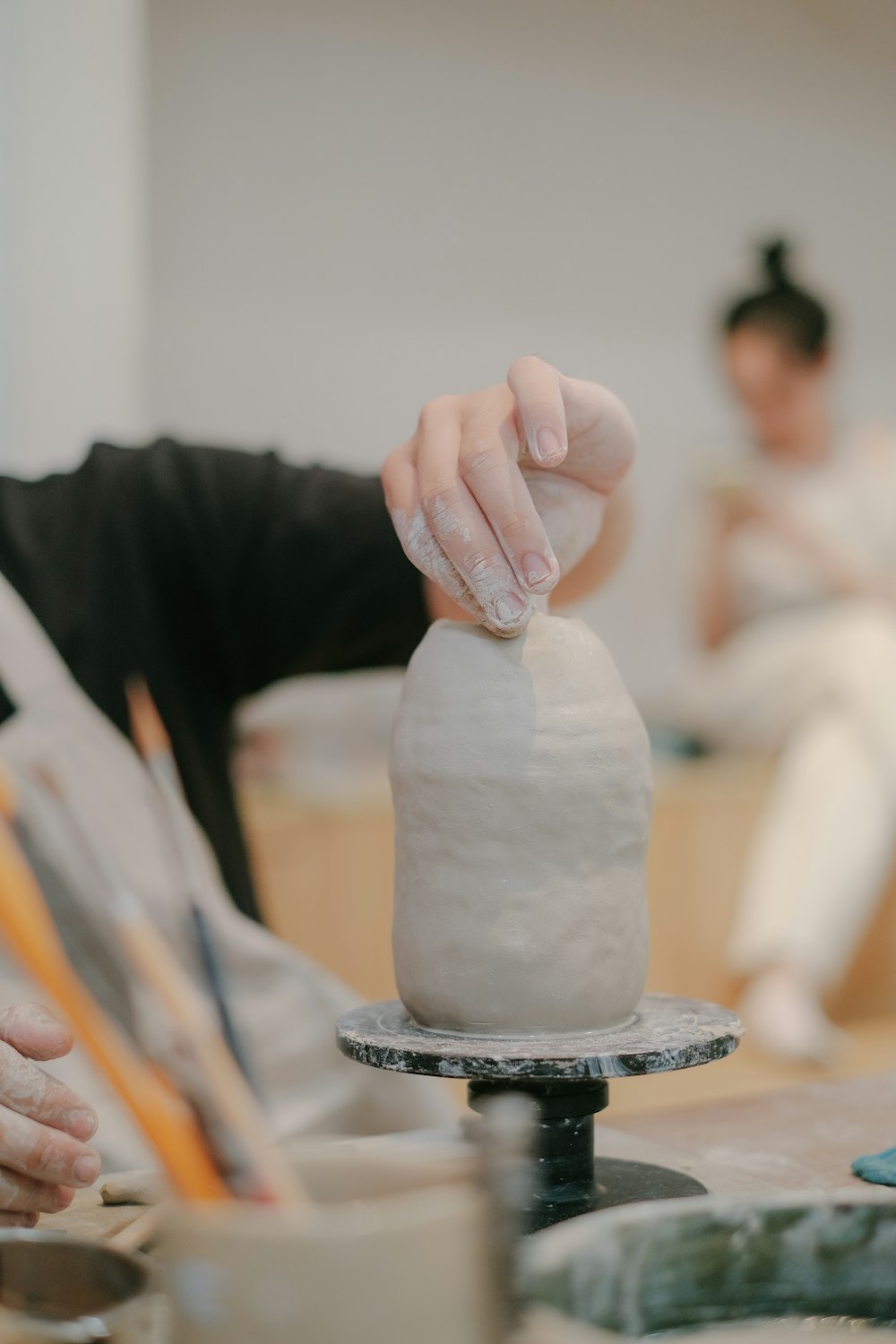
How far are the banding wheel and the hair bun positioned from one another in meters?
2.69

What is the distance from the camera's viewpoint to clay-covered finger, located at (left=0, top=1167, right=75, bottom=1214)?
1.90 ft

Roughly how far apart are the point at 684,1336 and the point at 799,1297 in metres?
0.06

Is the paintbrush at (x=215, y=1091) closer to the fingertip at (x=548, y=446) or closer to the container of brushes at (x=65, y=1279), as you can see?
the container of brushes at (x=65, y=1279)

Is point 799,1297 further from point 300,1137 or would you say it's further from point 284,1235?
point 300,1137

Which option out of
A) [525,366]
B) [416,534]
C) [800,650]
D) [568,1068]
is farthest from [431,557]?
[800,650]

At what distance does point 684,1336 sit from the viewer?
0.45 m

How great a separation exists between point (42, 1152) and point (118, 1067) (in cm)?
23

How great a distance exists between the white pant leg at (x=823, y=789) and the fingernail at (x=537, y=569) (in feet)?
6.04

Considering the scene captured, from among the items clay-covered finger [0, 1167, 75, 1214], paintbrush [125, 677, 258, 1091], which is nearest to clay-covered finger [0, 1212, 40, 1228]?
clay-covered finger [0, 1167, 75, 1214]

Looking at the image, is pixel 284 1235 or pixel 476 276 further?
pixel 476 276

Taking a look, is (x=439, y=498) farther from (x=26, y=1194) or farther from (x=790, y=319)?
(x=790, y=319)

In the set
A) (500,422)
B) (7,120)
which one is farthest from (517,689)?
(7,120)

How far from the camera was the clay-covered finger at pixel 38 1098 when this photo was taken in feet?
1.90

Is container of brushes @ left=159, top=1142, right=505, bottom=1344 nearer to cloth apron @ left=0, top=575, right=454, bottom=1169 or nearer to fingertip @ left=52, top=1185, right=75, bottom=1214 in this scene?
fingertip @ left=52, top=1185, right=75, bottom=1214
